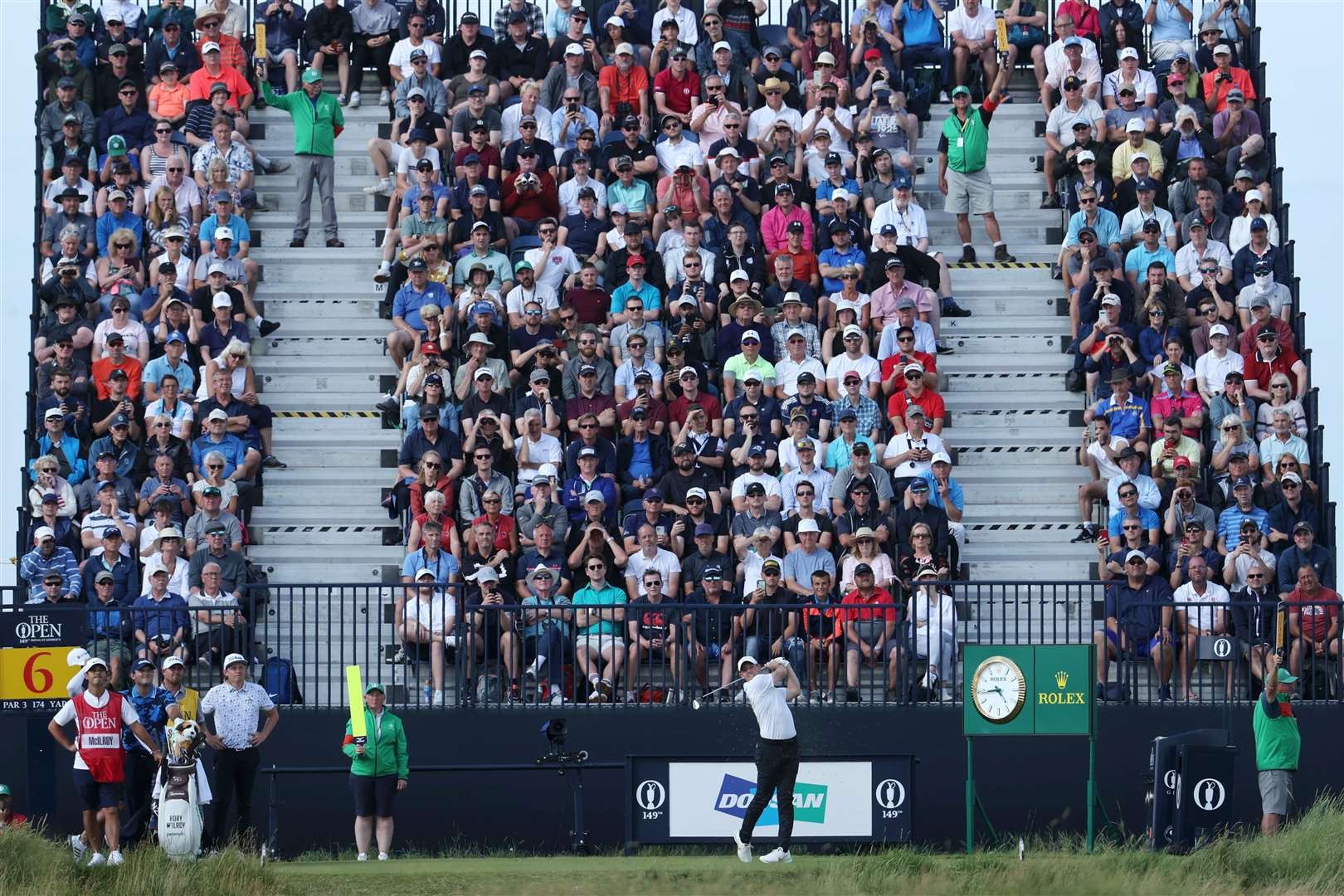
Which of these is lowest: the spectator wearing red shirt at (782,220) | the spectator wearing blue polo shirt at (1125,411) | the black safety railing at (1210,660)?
the black safety railing at (1210,660)

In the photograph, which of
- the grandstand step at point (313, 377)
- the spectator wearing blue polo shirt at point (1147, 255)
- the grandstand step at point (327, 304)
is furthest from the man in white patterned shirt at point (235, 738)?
the spectator wearing blue polo shirt at point (1147, 255)

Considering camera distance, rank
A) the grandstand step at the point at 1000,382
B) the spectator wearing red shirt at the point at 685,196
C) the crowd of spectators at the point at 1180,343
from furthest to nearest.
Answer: the spectator wearing red shirt at the point at 685,196, the grandstand step at the point at 1000,382, the crowd of spectators at the point at 1180,343

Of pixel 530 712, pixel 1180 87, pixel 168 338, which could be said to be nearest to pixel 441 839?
pixel 530 712

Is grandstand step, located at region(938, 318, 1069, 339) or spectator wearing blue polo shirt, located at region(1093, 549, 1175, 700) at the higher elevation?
grandstand step, located at region(938, 318, 1069, 339)

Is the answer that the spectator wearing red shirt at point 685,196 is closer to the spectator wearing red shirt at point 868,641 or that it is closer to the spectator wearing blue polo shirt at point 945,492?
the spectator wearing blue polo shirt at point 945,492

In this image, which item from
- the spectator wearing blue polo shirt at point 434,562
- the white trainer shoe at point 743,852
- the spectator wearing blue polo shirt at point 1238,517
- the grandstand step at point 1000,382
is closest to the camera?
the white trainer shoe at point 743,852

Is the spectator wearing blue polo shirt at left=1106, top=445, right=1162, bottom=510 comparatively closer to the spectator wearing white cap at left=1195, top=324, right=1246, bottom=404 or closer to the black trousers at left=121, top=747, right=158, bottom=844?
the spectator wearing white cap at left=1195, top=324, right=1246, bottom=404

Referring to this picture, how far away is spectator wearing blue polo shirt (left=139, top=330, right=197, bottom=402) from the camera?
2672cm

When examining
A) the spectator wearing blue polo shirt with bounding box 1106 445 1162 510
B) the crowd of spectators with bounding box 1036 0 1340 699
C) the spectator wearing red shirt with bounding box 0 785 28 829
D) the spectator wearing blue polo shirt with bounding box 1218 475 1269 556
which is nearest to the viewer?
the spectator wearing red shirt with bounding box 0 785 28 829

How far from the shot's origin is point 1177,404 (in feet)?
87.4

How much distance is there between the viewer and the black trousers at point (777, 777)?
20906mm

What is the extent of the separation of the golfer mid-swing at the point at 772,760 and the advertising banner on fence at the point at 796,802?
1.22m

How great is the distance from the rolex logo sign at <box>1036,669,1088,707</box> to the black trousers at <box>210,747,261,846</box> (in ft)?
24.0

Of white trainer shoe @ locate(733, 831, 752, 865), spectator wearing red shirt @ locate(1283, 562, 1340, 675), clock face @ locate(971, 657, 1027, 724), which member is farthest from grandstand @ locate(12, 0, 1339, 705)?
white trainer shoe @ locate(733, 831, 752, 865)
